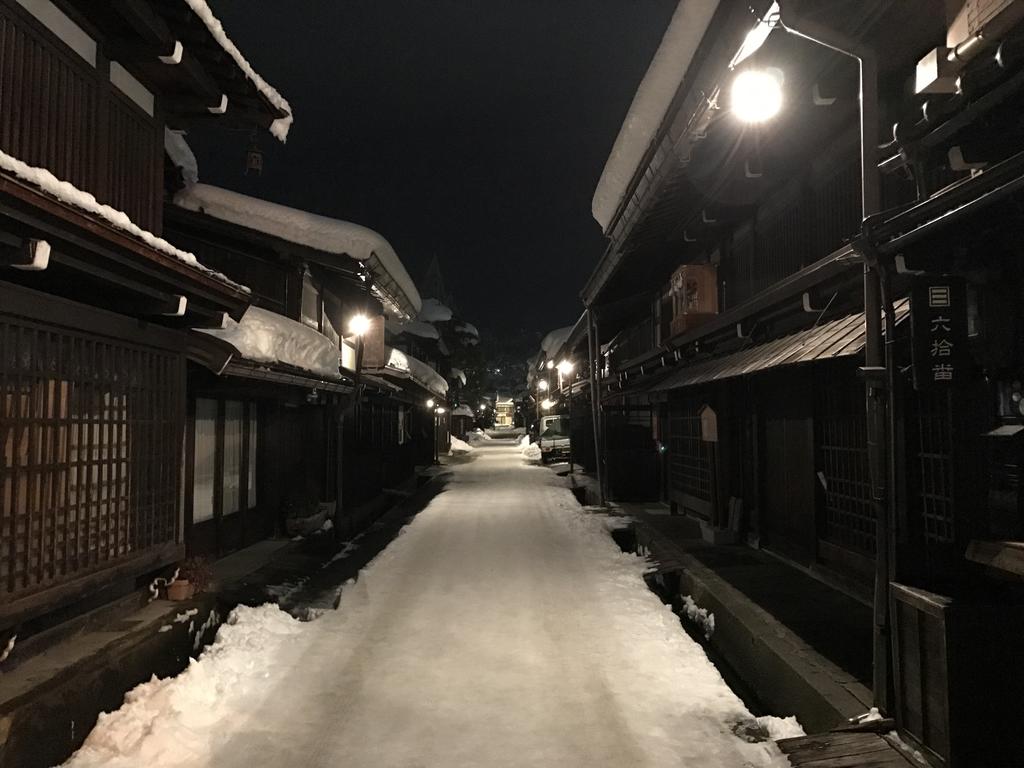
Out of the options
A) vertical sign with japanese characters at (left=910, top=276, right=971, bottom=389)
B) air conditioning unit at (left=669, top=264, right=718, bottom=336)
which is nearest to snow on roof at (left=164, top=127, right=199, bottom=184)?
air conditioning unit at (left=669, top=264, right=718, bottom=336)

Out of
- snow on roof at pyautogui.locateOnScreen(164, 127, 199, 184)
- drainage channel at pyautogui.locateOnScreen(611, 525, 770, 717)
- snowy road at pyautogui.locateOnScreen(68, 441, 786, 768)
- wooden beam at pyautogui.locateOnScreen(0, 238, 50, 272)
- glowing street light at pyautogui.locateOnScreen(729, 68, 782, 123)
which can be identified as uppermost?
snow on roof at pyautogui.locateOnScreen(164, 127, 199, 184)

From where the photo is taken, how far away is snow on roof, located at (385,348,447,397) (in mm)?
20725

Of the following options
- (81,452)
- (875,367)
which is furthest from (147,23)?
(875,367)

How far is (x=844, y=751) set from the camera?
4.62 m

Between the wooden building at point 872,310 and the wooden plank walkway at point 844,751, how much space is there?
0.24 m

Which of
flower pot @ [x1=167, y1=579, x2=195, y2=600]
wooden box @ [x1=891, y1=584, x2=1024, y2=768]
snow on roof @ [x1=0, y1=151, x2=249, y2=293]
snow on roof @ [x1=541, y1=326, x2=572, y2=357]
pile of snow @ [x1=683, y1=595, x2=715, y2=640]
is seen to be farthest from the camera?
snow on roof @ [x1=541, y1=326, x2=572, y2=357]

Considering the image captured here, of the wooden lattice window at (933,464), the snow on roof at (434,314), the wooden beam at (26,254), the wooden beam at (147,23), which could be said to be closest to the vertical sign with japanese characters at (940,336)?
the wooden lattice window at (933,464)

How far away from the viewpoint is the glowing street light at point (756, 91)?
6.56 metres

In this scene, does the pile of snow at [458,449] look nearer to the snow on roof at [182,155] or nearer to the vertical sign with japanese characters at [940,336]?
the snow on roof at [182,155]

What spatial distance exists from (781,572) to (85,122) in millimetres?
10971

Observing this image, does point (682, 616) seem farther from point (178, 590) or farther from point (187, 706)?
point (178, 590)

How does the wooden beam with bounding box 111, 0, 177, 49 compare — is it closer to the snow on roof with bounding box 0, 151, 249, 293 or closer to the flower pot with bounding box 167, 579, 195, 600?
the snow on roof with bounding box 0, 151, 249, 293

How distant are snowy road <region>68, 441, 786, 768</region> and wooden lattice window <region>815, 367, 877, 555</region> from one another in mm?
2739

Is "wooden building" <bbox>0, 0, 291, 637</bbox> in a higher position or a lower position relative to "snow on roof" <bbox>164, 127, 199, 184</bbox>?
lower
